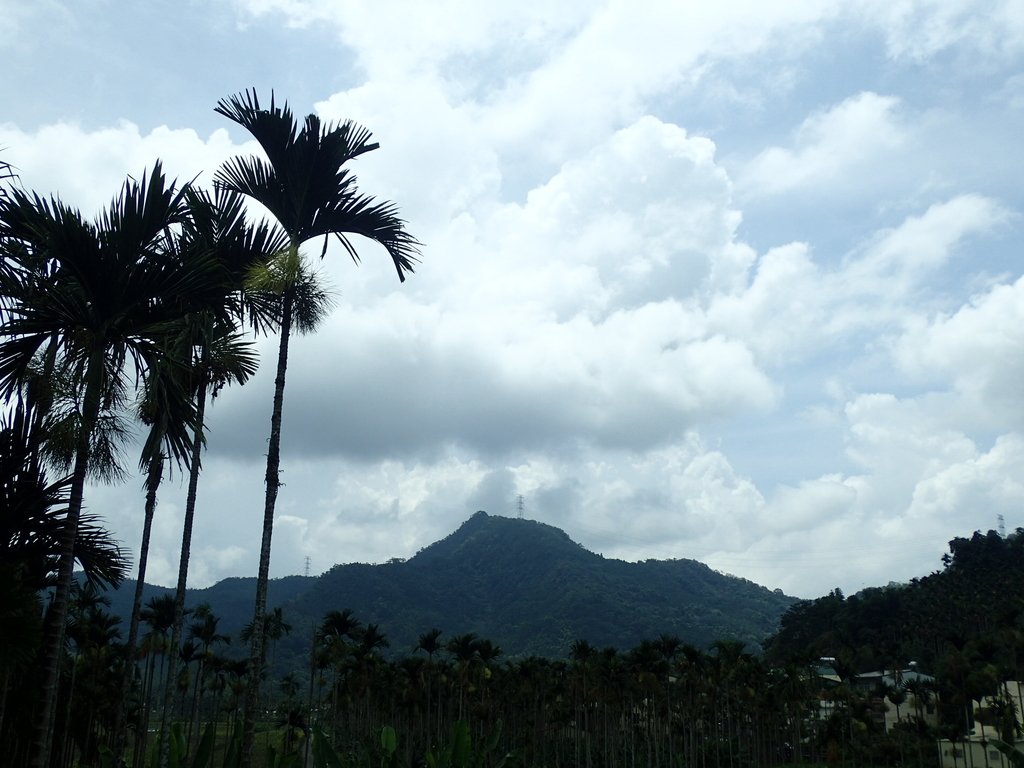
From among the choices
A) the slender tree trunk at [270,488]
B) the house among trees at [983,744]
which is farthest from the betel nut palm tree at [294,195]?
the house among trees at [983,744]

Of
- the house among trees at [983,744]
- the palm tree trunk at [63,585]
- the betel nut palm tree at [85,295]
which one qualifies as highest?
the betel nut palm tree at [85,295]

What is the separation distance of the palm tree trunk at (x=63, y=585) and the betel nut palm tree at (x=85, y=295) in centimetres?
2

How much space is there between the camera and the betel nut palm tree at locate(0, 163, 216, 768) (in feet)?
43.5

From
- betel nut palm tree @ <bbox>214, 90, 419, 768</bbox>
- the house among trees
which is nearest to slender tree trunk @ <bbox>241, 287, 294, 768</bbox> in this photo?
betel nut palm tree @ <bbox>214, 90, 419, 768</bbox>

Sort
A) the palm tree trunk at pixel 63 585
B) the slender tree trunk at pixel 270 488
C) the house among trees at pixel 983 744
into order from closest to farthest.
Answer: the palm tree trunk at pixel 63 585 < the slender tree trunk at pixel 270 488 < the house among trees at pixel 983 744

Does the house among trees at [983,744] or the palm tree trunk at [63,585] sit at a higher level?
the palm tree trunk at [63,585]

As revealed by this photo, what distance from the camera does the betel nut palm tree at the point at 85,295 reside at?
1325cm

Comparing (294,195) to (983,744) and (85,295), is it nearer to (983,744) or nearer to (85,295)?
(85,295)

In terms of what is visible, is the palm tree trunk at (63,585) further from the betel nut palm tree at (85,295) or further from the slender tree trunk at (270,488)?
the slender tree trunk at (270,488)

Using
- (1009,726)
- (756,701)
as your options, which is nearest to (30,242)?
(1009,726)

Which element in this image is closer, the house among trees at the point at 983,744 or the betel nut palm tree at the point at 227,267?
the betel nut palm tree at the point at 227,267

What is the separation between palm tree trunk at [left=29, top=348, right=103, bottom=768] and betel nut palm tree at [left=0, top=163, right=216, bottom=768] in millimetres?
15

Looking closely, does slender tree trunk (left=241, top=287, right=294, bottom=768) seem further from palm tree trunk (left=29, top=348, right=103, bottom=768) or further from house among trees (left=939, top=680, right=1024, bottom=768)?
house among trees (left=939, top=680, right=1024, bottom=768)

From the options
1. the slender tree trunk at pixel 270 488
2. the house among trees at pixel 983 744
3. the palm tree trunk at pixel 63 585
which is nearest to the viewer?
the palm tree trunk at pixel 63 585
